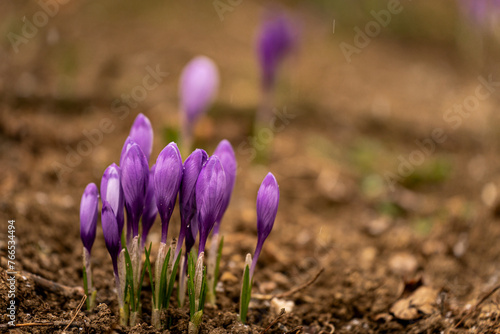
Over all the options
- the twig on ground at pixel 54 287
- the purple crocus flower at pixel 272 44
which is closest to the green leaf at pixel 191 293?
the twig on ground at pixel 54 287

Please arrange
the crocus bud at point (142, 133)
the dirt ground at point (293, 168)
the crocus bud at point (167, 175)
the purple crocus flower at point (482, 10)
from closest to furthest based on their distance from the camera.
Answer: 1. the crocus bud at point (167, 175)
2. the crocus bud at point (142, 133)
3. the dirt ground at point (293, 168)
4. the purple crocus flower at point (482, 10)

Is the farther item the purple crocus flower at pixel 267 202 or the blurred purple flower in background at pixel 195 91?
the blurred purple flower in background at pixel 195 91

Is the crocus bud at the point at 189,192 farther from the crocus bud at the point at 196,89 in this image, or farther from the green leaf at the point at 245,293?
the crocus bud at the point at 196,89

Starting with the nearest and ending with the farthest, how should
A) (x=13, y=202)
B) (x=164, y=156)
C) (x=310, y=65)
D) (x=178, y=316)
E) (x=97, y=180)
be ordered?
(x=164, y=156), (x=178, y=316), (x=13, y=202), (x=97, y=180), (x=310, y=65)

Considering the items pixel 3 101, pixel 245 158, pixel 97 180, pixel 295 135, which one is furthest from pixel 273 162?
pixel 3 101

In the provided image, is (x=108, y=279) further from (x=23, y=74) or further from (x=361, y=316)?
(x=23, y=74)

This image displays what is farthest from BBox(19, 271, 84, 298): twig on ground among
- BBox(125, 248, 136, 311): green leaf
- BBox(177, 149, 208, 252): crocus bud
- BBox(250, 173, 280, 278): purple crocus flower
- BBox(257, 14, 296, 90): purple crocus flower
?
BBox(257, 14, 296, 90): purple crocus flower

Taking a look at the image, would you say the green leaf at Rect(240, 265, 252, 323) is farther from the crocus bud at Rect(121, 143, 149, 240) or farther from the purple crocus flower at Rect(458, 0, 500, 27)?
the purple crocus flower at Rect(458, 0, 500, 27)
